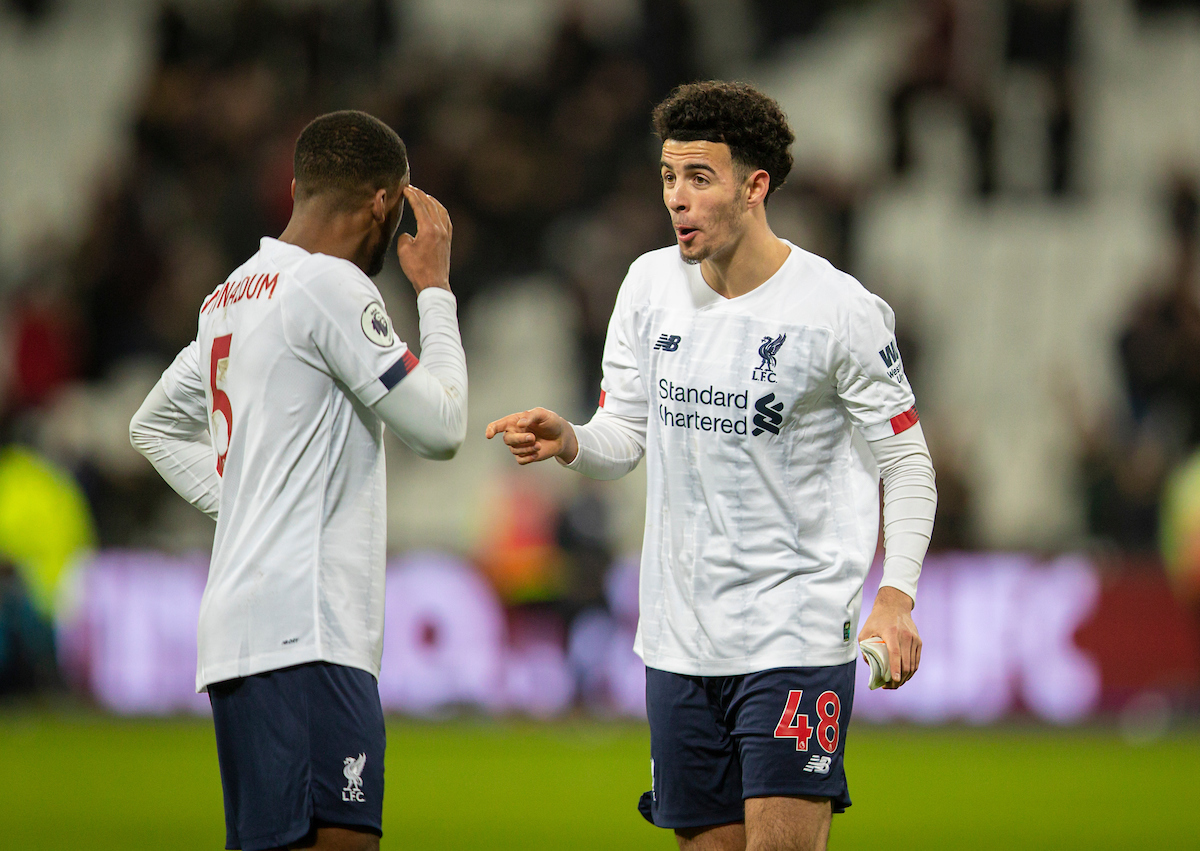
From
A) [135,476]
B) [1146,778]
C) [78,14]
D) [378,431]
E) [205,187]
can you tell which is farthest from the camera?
[78,14]

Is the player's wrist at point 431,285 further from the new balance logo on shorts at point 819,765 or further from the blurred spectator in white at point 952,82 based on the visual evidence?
the blurred spectator in white at point 952,82

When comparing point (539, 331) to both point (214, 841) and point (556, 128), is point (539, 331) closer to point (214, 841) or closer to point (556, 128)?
point (556, 128)

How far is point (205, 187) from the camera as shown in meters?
13.2

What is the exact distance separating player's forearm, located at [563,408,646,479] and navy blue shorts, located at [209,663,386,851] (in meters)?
0.92

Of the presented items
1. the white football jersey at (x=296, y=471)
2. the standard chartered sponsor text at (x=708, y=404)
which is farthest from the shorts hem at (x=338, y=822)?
the standard chartered sponsor text at (x=708, y=404)

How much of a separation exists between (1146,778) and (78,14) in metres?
11.8

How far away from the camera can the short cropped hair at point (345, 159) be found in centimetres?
368

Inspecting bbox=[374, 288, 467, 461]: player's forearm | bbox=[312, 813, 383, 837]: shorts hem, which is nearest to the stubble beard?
bbox=[374, 288, 467, 461]: player's forearm

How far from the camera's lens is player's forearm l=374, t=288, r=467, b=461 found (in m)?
3.51

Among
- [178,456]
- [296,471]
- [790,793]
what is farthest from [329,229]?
[790,793]

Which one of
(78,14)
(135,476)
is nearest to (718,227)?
(135,476)

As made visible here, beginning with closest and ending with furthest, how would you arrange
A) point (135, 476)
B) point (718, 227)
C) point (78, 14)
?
1. point (718, 227)
2. point (135, 476)
3. point (78, 14)

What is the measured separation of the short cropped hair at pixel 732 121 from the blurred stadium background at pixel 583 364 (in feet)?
13.6

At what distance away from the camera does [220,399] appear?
369 cm
